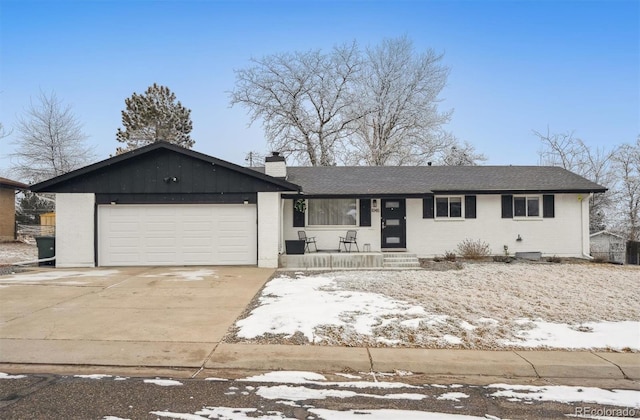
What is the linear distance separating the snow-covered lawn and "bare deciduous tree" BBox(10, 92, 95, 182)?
27.8m

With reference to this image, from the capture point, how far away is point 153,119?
110ft

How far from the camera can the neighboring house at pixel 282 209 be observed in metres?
11.9

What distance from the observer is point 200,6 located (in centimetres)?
1398

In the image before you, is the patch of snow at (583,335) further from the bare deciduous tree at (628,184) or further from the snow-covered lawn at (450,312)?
the bare deciduous tree at (628,184)

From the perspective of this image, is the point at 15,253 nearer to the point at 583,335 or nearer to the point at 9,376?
the point at 9,376

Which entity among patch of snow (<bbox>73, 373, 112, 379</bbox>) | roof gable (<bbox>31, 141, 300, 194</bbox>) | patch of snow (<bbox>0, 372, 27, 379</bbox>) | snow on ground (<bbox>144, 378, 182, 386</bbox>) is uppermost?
roof gable (<bbox>31, 141, 300, 194</bbox>)

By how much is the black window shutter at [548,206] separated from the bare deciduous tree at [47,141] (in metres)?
31.6

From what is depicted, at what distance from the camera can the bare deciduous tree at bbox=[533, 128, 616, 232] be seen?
26339 millimetres

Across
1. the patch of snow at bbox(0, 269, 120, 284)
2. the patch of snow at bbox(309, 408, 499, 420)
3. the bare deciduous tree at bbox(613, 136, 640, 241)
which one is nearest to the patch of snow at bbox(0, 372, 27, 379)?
the patch of snow at bbox(309, 408, 499, 420)

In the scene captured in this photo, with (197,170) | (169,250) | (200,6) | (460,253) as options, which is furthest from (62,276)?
(460,253)

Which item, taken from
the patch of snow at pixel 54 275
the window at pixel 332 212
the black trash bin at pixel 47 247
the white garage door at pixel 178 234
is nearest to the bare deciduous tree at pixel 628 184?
the window at pixel 332 212

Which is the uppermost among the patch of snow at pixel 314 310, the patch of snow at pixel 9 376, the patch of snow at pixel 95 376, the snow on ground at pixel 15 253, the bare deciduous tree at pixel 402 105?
the bare deciduous tree at pixel 402 105

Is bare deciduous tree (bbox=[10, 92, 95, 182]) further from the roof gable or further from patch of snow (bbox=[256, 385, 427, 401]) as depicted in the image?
patch of snow (bbox=[256, 385, 427, 401])

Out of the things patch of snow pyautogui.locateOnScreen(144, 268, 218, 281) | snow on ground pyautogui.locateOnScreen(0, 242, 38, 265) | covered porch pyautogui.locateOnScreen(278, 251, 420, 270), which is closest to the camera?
patch of snow pyautogui.locateOnScreen(144, 268, 218, 281)
